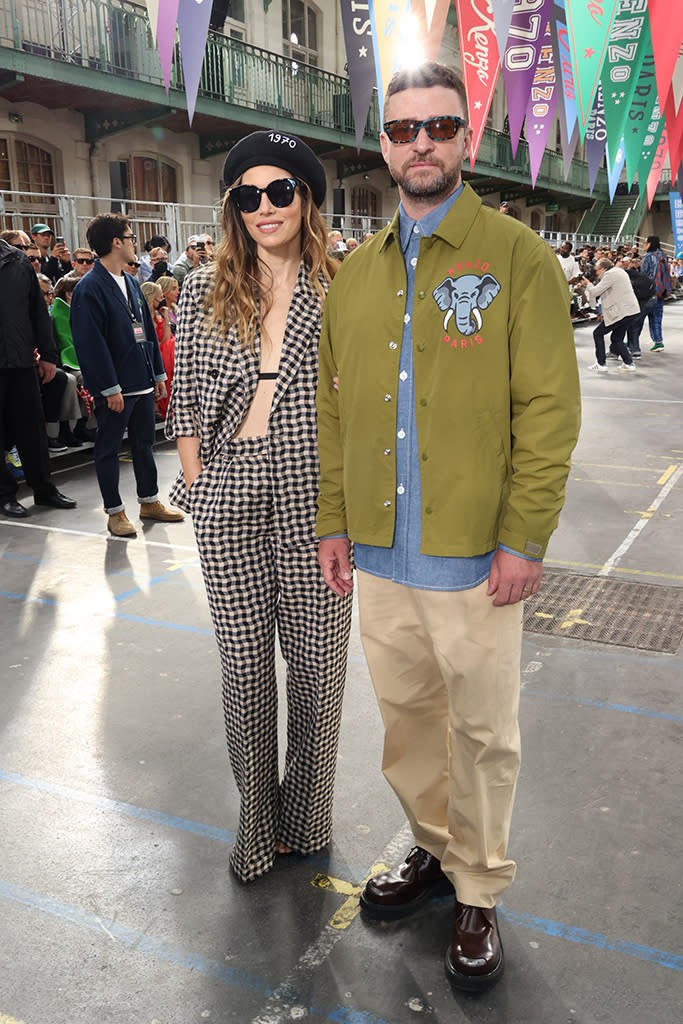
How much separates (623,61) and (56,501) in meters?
7.77

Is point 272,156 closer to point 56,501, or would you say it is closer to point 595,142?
point 56,501

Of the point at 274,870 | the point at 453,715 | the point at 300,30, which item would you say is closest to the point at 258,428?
the point at 453,715

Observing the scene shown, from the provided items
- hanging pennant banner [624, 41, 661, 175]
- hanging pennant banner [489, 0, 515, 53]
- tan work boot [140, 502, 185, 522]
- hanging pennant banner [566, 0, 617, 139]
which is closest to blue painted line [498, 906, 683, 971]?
tan work boot [140, 502, 185, 522]

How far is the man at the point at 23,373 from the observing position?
656 cm

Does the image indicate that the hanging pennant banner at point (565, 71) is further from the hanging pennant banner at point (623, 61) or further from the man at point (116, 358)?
the man at point (116, 358)

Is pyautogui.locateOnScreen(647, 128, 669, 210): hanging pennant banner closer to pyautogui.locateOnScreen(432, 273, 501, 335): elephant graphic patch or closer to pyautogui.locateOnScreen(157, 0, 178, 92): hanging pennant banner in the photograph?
pyautogui.locateOnScreen(157, 0, 178, 92): hanging pennant banner

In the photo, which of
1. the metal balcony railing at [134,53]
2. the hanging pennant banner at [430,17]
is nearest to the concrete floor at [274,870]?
the hanging pennant banner at [430,17]

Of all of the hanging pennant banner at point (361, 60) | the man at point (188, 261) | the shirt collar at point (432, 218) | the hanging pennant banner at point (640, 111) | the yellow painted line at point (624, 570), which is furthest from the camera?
the man at point (188, 261)

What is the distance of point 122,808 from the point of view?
10.4 feet

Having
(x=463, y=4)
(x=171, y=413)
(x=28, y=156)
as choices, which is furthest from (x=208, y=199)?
(x=171, y=413)

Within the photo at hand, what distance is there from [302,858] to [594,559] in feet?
11.7

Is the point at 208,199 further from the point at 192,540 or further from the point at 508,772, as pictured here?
the point at 508,772

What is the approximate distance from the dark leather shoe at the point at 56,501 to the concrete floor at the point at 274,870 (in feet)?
7.03

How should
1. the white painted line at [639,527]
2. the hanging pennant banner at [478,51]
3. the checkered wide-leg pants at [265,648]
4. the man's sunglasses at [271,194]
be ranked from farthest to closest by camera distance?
1. the hanging pennant banner at [478,51]
2. the white painted line at [639,527]
3. the checkered wide-leg pants at [265,648]
4. the man's sunglasses at [271,194]
